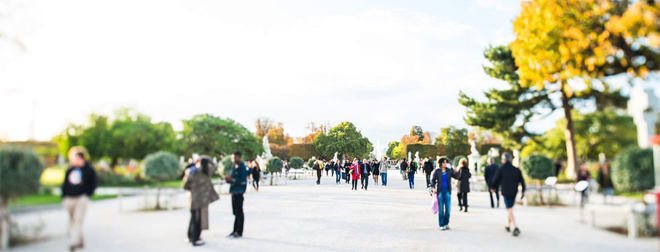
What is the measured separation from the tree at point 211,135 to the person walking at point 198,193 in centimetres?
40

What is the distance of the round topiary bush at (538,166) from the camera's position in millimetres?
6164

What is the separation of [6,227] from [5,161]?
668mm

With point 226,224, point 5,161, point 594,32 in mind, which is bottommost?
point 226,224

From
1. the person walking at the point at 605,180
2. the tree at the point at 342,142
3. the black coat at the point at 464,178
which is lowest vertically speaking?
the black coat at the point at 464,178

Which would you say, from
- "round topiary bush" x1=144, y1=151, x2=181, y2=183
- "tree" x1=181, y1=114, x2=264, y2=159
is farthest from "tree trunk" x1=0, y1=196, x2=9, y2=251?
"tree" x1=181, y1=114, x2=264, y2=159

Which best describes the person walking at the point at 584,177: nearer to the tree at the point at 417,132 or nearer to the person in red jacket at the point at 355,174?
the tree at the point at 417,132

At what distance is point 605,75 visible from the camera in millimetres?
4922

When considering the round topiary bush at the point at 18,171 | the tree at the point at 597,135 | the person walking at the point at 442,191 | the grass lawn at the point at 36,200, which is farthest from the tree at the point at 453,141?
the round topiary bush at the point at 18,171

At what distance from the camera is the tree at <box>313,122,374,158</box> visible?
85125 millimetres

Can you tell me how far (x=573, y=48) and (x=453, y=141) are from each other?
7.61 meters

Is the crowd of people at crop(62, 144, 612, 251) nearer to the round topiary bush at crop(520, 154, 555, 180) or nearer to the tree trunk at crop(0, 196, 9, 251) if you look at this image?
the tree trunk at crop(0, 196, 9, 251)

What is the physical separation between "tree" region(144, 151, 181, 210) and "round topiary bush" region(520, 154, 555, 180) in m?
5.74

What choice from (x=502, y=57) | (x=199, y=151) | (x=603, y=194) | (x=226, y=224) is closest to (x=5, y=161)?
(x=199, y=151)

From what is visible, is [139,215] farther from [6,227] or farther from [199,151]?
[199,151]
